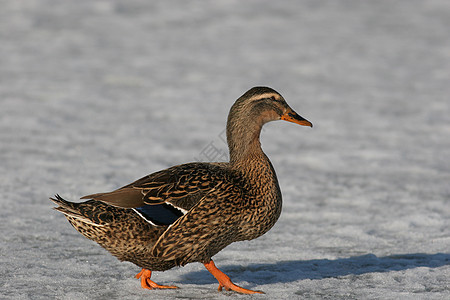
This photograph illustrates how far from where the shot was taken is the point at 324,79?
12.8 m

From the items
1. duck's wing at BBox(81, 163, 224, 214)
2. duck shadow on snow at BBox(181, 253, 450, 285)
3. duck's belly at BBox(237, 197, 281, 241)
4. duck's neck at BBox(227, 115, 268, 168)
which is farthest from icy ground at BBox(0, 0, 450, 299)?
duck's neck at BBox(227, 115, 268, 168)

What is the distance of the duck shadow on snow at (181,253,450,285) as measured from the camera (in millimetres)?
5160

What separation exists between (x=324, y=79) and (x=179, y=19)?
192 inches

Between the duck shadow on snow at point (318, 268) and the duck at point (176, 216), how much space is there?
48 cm

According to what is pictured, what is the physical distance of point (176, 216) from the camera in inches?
179

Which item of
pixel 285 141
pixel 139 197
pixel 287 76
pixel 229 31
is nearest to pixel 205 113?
pixel 285 141

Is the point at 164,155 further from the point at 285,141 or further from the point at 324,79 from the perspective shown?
the point at 324,79

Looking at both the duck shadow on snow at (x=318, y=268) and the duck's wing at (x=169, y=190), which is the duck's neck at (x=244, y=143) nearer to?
the duck's wing at (x=169, y=190)

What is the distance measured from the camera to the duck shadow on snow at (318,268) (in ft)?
16.9

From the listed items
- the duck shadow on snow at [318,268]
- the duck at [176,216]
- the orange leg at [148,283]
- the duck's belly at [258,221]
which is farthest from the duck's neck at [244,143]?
the orange leg at [148,283]

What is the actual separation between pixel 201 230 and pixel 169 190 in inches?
14.2

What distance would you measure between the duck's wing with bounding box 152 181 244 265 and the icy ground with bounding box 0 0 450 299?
31cm

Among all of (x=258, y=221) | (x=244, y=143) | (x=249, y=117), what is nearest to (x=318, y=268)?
(x=258, y=221)

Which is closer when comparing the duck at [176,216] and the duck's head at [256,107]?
the duck at [176,216]
